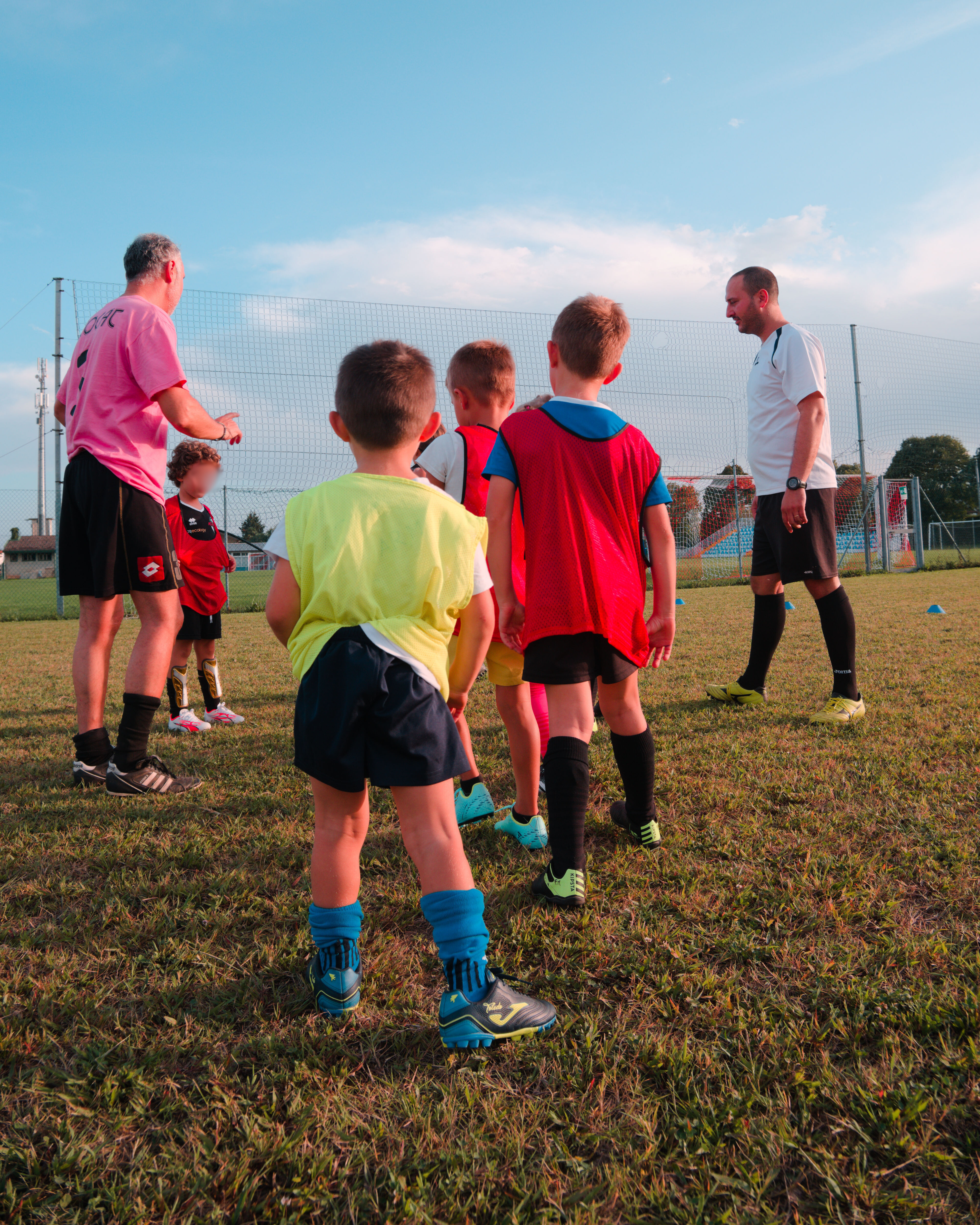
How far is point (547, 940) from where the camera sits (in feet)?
5.98

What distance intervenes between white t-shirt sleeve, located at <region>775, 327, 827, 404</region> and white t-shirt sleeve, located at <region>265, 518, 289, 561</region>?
323 cm

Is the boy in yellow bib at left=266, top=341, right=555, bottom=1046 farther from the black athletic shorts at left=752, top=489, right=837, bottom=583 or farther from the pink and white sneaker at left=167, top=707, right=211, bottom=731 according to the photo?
the pink and white sneaker at left=167, top=707, right=211, bottom=731

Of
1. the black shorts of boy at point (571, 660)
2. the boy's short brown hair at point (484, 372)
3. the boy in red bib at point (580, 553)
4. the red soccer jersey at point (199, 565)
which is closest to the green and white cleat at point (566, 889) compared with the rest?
the boy in red bib at point (580, 553)

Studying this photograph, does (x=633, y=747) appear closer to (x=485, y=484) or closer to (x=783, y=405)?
(x=485, y=484)

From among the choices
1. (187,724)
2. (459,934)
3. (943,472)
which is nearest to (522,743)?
(459,934)

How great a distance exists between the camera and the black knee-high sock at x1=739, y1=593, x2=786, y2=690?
14.0 feet

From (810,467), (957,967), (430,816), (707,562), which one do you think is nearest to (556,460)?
(430,816)

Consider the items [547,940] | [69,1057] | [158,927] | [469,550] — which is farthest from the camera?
[158,927]

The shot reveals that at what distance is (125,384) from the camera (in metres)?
3.34

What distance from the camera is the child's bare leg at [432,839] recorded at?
1.58m

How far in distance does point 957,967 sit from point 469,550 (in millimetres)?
1341

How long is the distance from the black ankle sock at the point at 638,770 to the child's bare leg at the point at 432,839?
2.78ft

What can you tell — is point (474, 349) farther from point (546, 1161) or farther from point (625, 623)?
point (546, 1161)

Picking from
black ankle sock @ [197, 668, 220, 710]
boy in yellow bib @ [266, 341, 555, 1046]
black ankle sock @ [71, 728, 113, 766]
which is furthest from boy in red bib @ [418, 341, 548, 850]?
black ankle sock @ [197, 668, 220, 710]
